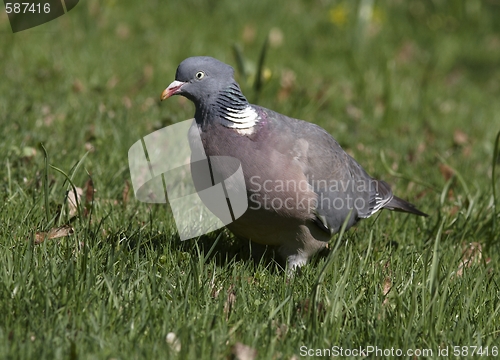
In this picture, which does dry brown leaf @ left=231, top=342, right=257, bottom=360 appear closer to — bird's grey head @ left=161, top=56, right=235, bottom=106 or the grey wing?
the grey wing

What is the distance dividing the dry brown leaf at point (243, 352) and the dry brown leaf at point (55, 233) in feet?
3.85

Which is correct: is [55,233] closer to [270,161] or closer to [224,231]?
[224,231]

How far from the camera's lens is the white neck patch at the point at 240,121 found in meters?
3.19

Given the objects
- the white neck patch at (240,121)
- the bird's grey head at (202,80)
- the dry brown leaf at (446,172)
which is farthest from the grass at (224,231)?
the bird's grey head at (202,80)

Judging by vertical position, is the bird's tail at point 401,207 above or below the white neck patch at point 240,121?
below

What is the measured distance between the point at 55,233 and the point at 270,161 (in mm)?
1141

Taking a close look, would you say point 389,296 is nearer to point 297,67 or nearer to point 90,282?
point 90,282

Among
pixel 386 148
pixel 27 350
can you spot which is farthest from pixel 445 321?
pixel 386 148

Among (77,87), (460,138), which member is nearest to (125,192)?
(77,87)

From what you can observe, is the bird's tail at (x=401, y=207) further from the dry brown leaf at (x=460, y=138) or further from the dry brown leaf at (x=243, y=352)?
the dry brown leaf at (x=460, y=138)

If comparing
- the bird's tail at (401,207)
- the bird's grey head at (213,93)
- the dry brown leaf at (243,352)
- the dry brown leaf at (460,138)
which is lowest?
the dry brown leaf at (460,138)

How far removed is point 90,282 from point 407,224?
2254 millimetres

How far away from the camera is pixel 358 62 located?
7.26m

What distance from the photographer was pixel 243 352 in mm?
2428
